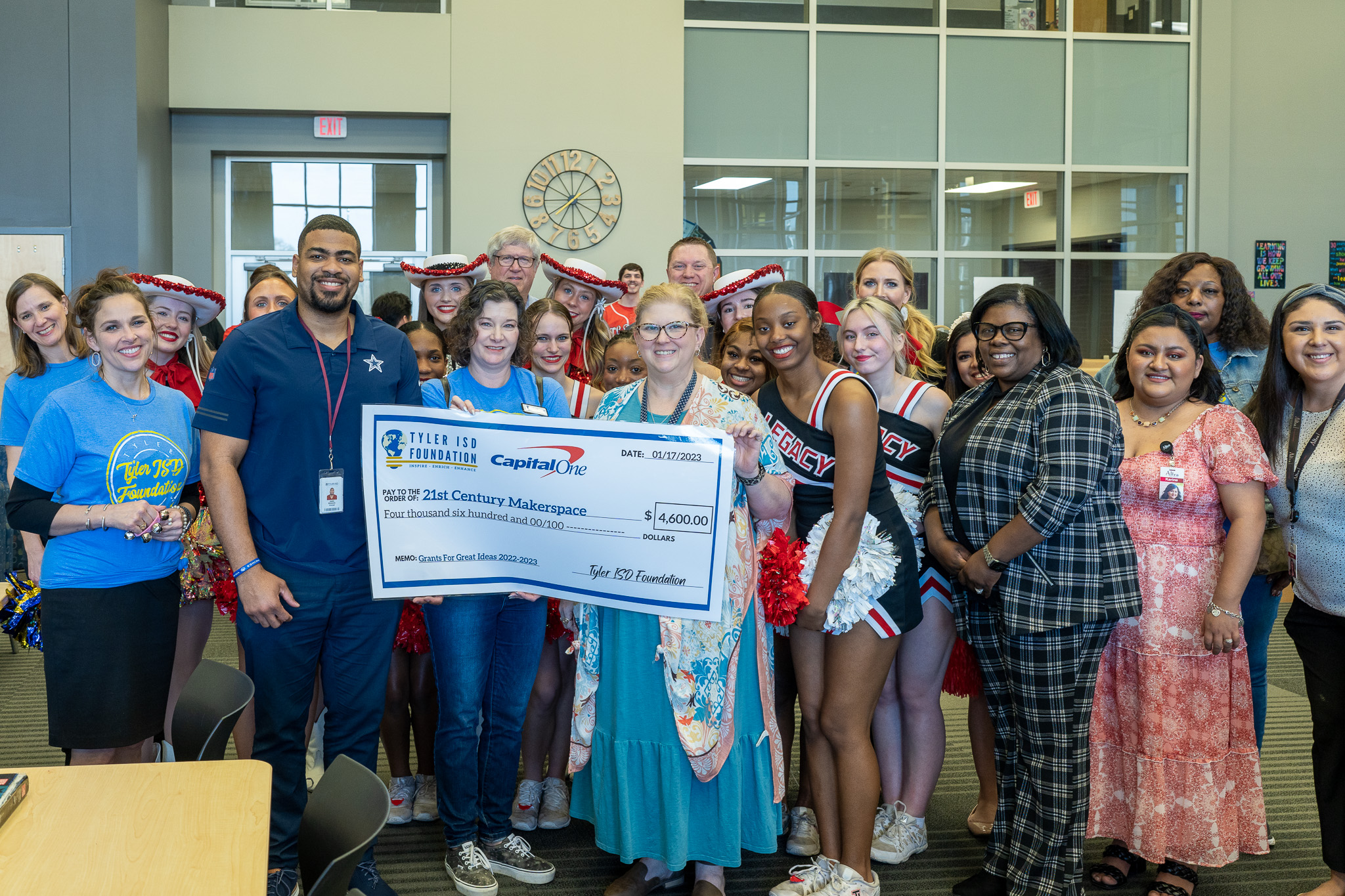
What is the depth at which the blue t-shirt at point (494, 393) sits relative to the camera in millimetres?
2988

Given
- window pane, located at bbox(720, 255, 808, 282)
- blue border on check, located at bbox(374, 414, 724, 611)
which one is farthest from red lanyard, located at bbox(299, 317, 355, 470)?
window pane, located at bbox(720, 255, 808, 282)

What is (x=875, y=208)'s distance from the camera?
9102mm

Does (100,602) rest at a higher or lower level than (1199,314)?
lower

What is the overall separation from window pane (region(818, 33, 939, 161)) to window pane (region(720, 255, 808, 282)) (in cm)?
98

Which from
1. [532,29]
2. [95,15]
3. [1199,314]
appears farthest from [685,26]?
[1199,314]

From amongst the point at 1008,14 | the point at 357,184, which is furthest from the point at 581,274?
the point at 1008,14

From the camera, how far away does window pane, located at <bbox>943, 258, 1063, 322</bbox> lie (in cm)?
920

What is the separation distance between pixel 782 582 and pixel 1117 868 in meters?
1.44

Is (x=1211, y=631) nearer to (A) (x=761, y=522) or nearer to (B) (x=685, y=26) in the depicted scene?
(A) (x=761, y=522)

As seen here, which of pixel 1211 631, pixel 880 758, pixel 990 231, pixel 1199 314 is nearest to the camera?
pixel 1211 631

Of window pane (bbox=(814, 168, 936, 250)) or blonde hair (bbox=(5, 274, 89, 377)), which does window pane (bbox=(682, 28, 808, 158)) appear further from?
blonde hair (bbox=(5, 274, 89, 377))

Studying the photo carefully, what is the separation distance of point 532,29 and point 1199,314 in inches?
259

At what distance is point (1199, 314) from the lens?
3467mm

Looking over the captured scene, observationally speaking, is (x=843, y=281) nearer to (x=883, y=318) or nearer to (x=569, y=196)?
(x=569, y=196)
